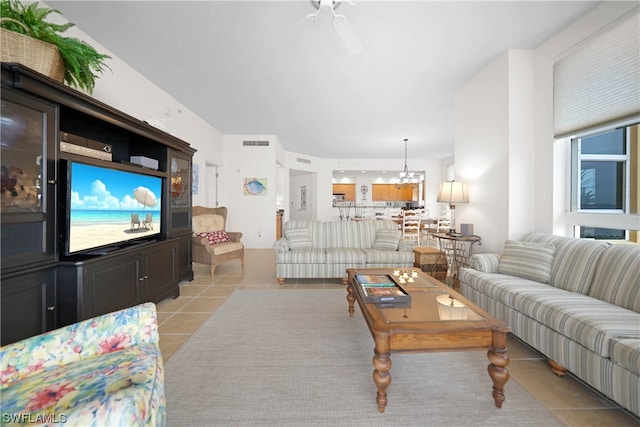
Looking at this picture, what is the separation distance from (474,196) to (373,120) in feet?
8.64

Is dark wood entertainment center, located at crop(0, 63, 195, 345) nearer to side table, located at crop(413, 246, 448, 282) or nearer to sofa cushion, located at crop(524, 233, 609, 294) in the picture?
side table, located at crop(413, 246, 448, 282)

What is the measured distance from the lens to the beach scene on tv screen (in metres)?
1.86

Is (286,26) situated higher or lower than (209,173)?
higher

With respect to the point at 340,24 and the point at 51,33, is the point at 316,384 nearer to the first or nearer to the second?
the point at 340,24

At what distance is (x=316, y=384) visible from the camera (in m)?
1.60

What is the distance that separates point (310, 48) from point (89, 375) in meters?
3.16

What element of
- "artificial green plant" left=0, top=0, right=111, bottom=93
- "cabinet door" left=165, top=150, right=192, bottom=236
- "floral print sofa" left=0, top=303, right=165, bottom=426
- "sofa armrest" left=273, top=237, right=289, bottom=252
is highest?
"artificial green plant" left=0, top=0, right=111, bottom=93

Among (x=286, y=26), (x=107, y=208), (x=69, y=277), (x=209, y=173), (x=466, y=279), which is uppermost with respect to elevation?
(x=286, y=26)

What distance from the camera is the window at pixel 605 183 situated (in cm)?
230

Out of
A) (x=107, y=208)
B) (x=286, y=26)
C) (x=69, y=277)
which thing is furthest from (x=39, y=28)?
(x=286, y=26)

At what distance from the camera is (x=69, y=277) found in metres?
1.73

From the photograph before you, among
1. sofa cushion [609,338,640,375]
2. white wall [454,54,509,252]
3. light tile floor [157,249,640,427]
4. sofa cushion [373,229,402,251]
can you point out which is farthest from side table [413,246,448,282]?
sofa cushion [609,338,640,375]

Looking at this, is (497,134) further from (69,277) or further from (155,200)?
(69,277)

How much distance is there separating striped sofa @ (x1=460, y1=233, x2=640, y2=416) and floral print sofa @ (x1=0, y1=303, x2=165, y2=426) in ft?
7.12
